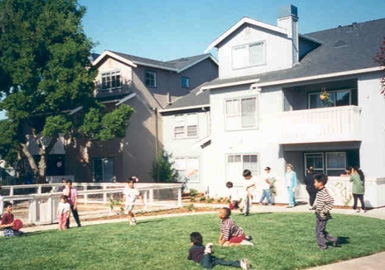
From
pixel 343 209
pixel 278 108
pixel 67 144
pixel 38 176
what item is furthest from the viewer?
pixel 67 144

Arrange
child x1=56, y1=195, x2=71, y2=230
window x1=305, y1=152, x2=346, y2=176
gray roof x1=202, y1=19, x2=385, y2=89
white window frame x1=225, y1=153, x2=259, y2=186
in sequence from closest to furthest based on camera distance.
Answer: child x1=56, y1=195, x2=71, y2=230, gray roof x1=202, y1=19, x2=385, y2=89, window x1=305, y1=152, x2=346, y2=176, white window frame x1=225, y1=153, x2=259, y2=186

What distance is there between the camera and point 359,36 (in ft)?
80.8

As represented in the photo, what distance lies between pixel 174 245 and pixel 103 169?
21.9 metres

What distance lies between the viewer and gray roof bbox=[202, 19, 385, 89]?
21.6 m

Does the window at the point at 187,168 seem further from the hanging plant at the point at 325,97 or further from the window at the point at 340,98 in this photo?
the hanging plant at the point at 325,97

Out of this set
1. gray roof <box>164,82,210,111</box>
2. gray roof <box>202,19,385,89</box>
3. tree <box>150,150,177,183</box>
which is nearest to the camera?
gray roof <box>202,19,385,89</box>

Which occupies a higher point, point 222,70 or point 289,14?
point 289,14

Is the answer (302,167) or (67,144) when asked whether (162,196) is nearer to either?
(302,167)

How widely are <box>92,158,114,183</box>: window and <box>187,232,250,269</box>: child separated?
2293cm

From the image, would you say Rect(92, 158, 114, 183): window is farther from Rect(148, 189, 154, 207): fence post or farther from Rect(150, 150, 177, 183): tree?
Rect(148, 189, 154, 207): fence post

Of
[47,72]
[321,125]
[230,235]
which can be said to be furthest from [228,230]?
[47,72]

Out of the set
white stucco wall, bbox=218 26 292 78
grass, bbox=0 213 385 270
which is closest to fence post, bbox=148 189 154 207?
grass, bbox=0 213 385 270

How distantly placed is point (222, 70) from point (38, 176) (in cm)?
1410

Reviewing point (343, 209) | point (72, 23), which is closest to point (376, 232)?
point (343, 209)
